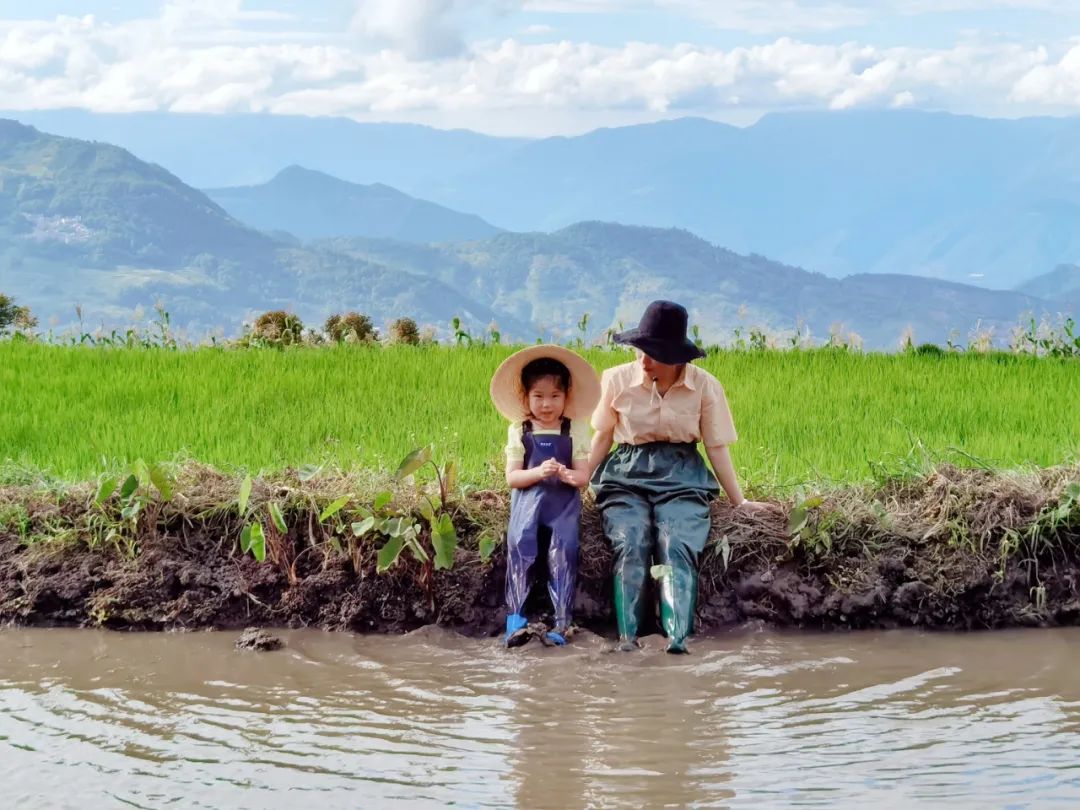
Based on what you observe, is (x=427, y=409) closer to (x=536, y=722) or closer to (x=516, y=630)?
(x=516, y=630)

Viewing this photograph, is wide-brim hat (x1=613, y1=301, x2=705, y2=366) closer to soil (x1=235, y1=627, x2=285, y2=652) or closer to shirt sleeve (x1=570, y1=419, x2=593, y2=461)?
shirt sleeve (x1=570, y1=419, x2=593, y2=461)

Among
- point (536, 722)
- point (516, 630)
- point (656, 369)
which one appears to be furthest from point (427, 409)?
point (536, 722)

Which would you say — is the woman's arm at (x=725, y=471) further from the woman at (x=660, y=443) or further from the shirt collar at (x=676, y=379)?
the shirt collar at (x=676, y=379)

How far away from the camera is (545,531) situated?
631cm

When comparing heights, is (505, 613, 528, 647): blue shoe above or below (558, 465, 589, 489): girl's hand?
below

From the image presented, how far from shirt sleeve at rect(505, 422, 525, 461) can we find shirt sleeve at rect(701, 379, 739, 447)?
2.79 ft

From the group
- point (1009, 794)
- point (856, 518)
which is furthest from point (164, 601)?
point (1009, 794)

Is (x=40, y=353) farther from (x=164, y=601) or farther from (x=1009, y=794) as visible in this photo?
(x=1009, y=794)

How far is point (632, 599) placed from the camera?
6043mm

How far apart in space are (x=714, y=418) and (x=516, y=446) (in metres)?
0.93

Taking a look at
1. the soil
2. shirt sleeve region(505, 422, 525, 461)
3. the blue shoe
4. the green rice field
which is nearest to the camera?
the blue shoe

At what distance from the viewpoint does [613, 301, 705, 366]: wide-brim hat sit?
6.31 metres

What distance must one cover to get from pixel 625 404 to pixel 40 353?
746 centimetres

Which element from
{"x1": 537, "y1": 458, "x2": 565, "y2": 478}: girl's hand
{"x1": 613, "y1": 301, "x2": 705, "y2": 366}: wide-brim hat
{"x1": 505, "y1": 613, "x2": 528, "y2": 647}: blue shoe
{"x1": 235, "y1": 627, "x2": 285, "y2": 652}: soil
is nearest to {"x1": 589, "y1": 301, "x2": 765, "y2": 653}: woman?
{"x1": 613, "y1": 301, "x2": 705, "y2": 366}: wide-brim hat
